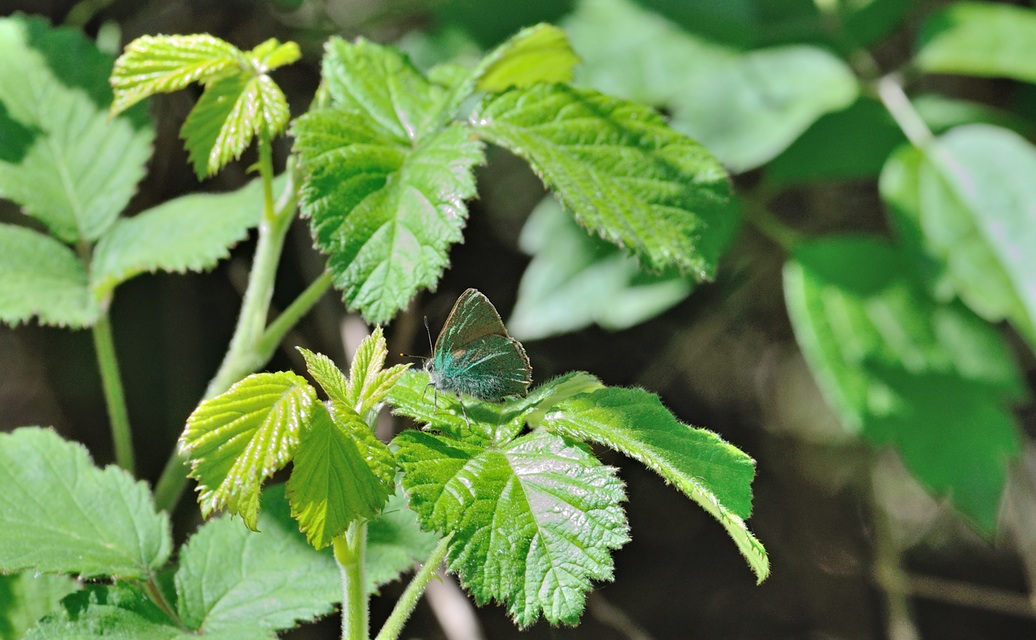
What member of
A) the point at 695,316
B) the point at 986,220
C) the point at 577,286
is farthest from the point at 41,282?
the point at 695,316

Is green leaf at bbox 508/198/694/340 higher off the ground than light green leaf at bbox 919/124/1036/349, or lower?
lower

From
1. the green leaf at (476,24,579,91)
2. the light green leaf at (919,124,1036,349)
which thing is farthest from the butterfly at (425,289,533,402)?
the light green leaf at (919,124,1036,349)

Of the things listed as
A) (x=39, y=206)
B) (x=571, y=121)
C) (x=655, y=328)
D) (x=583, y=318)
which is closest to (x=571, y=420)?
(x=571, y=121)

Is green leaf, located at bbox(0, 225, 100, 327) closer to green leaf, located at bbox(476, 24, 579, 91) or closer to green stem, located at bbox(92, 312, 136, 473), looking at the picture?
green stem, located at bbox(92, 312, 136, 473)

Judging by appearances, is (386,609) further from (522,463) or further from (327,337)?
(522,463)

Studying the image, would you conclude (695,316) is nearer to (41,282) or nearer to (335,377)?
(41,282)
